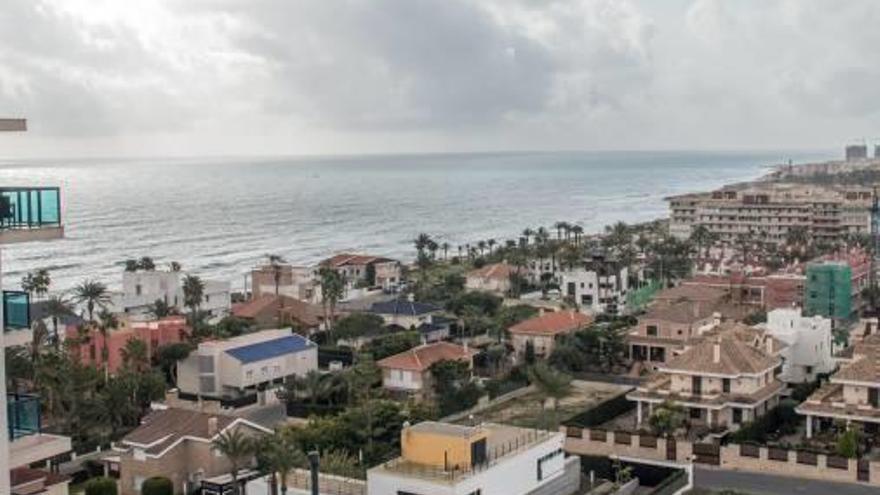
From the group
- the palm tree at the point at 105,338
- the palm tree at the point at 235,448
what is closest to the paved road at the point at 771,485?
the palm tree at the point at 235,448

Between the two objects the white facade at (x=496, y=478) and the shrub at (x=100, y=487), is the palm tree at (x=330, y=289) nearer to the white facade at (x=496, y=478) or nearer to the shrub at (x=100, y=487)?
the shrub at (x=100, y=487)

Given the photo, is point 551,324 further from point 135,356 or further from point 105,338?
point 105,338

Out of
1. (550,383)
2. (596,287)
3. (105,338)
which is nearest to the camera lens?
(550,383)

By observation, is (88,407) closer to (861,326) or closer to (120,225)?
(861,326)

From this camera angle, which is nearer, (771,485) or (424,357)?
(771,485)

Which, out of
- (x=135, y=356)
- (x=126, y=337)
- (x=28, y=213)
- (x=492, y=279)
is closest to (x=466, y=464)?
(x=28, y=213)

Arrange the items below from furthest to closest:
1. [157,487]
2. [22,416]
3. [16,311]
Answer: [157,487] < [22,416] < [16,311]

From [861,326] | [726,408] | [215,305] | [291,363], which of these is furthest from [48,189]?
[215,305]
